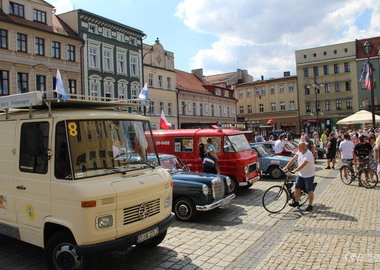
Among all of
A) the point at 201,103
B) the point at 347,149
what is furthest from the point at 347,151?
the point at 201,103

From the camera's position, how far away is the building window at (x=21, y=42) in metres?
26.3

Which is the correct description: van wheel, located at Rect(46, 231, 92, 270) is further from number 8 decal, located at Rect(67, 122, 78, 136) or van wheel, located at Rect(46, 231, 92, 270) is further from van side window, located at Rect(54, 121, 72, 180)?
number 8 decal, located at Rect(67, 122, 78, 136)

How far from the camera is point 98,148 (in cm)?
502

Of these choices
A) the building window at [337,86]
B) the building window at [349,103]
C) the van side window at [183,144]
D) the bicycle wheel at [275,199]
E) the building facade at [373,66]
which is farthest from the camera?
the building window at [337,86]

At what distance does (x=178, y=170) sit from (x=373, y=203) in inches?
214

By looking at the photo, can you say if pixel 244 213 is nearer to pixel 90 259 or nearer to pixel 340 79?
pixel 90 259

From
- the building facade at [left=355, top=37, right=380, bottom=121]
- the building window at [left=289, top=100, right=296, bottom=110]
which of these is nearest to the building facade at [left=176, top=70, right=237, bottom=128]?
the building window at [left=289, top=100, right=296, bottom=110]

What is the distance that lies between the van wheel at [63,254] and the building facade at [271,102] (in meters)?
60.4

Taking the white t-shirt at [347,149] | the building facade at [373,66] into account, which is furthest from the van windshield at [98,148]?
the building facade at [373,66]

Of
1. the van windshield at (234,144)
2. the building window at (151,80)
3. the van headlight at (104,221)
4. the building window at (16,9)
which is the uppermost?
the building window at (16,9)

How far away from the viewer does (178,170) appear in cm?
955

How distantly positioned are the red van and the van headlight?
697 cm

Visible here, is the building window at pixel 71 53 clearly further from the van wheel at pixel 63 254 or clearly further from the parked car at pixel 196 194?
the van wheel at pixel 63 254

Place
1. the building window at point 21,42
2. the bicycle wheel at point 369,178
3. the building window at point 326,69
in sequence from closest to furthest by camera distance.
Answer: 1. the bicycle wheel at point 369,178
2. the building window at point 21,42
3. the building window at point 326,69
